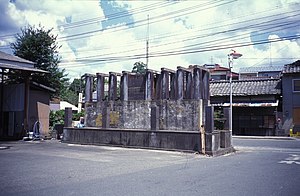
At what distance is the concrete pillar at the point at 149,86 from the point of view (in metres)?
22.4

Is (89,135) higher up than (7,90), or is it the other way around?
(7,90)

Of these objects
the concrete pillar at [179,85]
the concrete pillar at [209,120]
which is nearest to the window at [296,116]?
the concrete pillar at [179,85]

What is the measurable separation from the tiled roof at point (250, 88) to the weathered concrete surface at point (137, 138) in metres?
21.8

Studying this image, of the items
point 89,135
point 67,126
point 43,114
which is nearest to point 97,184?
point 89,135

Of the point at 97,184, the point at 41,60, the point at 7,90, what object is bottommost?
the point at 97,184

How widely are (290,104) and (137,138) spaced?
75.3 feet

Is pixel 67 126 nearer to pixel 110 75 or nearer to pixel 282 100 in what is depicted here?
pixel 110 75

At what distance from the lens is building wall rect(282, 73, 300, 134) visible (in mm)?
37344

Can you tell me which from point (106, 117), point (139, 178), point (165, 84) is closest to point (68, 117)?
point (106, 117)

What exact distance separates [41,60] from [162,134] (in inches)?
753

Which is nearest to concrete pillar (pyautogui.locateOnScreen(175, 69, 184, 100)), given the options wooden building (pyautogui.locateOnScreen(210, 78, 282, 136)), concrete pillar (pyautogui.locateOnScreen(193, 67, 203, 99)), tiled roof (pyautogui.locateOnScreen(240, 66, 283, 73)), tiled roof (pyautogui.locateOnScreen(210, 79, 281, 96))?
concrete pillar (pyautogui.locateOnScreen(193, 67, 203, 99))

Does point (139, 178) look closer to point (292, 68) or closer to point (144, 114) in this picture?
point (144, 114)

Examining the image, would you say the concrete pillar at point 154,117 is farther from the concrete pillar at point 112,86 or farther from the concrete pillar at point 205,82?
the concrete pillar at point 112,86

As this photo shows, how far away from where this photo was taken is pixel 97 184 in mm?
9562
